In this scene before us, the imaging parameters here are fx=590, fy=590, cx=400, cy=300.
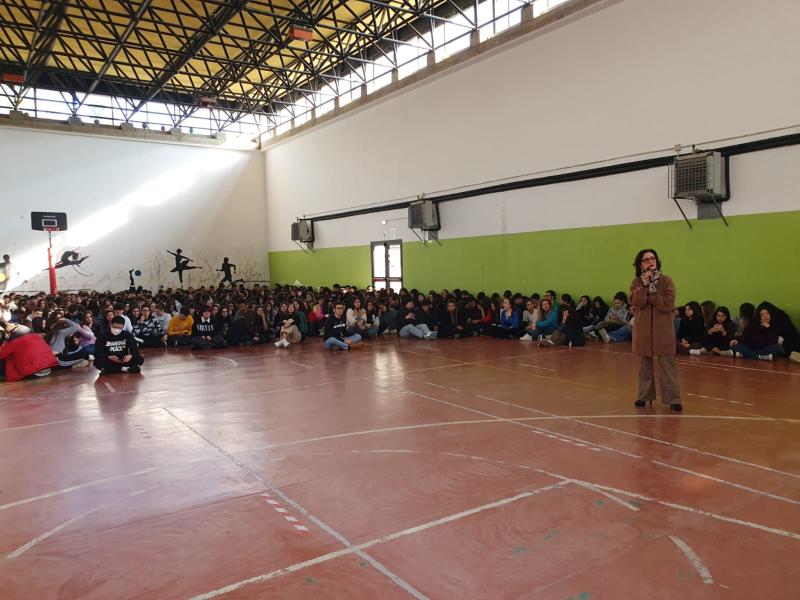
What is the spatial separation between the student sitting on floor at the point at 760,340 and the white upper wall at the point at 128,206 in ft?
63.8

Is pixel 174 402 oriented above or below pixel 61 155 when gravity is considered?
below

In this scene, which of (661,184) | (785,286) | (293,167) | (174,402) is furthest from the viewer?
(293,167)

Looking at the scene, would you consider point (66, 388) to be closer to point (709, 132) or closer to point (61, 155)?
point (709, 132)

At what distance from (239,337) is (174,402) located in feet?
18.9

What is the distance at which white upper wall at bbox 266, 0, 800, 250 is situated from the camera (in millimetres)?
9836

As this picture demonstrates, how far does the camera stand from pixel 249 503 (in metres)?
4.19

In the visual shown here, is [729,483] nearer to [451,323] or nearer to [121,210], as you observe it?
[451,323]

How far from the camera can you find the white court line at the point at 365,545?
3.09m

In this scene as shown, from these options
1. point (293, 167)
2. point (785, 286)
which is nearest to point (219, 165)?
point (293, 167)

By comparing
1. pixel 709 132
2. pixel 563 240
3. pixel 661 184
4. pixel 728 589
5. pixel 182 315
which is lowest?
pixel 728 589

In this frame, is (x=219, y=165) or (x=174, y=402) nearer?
(x=174, y=402)

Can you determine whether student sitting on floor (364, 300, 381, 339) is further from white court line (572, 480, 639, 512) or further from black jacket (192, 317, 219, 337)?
white court line (572, 480, 639, 512)

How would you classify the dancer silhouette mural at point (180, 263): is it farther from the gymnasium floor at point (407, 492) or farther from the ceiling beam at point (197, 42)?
the gymnasium floor at point (407, 492)

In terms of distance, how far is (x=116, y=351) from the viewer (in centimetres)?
964
